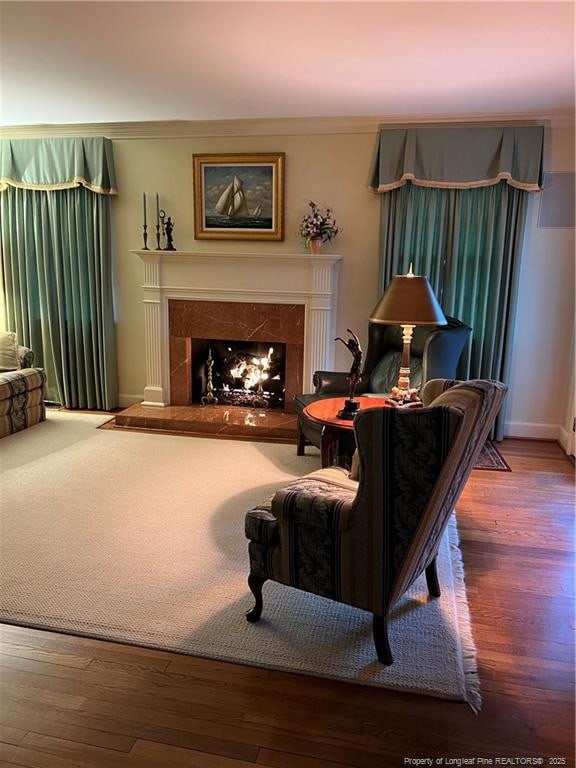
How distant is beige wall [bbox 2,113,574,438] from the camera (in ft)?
13.7

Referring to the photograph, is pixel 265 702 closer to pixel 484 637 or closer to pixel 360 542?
pixel 360 542

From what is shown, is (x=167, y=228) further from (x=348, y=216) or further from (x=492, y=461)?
(x=492, y=461)

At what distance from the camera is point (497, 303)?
4148mm

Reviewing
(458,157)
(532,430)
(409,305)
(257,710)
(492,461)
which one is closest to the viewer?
(257,710)

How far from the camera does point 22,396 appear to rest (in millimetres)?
4293

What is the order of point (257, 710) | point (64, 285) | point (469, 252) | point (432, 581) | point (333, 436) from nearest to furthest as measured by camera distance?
1. point (257, 710)
2. point (432, 581)
3. point (333, 436)
4. point (469, 252)
5. point (64, 285)

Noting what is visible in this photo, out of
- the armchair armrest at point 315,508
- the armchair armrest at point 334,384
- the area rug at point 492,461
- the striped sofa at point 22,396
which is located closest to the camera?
the armchair armrest at point 315,508

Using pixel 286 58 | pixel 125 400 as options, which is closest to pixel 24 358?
pixel 125 400

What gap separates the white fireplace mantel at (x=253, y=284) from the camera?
14.3 feet

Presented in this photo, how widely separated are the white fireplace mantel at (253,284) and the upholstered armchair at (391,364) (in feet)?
1.77

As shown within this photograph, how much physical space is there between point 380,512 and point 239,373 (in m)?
3.42

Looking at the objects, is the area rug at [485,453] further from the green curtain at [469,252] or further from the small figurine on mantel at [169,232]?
the small figurine on mantel at [169,232]

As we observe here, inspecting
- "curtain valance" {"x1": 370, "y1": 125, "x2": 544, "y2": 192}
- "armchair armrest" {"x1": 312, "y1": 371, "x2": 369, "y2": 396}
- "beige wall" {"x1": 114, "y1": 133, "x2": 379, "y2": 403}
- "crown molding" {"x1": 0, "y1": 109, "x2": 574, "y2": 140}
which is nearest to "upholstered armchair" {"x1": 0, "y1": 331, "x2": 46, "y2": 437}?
"beige wall" {"x1": 114, "y1": 133, "x2": 379, "y2": 403}

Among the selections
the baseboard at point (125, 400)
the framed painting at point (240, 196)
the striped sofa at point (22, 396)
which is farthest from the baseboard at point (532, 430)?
the striped sofa at point (22, 396)
